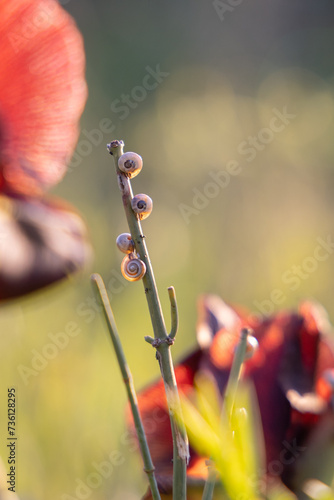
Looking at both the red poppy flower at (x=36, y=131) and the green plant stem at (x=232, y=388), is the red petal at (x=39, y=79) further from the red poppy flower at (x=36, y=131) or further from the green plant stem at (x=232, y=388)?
the green plant stem at (x=232, y=388)

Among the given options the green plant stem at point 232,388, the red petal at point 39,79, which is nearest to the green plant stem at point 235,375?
the green plant stem at point 232,388

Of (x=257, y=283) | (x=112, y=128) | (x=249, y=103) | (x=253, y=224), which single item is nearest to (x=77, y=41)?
(x=257, y=283)

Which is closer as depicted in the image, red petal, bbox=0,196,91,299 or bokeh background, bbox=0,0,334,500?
red petal, bbox=0,196,91,299

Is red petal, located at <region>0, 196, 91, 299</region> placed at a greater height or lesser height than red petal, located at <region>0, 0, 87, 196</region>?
lesser

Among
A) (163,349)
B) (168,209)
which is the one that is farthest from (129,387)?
(168,209)

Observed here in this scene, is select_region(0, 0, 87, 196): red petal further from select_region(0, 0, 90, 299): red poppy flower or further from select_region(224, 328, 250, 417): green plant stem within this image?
select_region(224, 328, 250, 417): green plant stem

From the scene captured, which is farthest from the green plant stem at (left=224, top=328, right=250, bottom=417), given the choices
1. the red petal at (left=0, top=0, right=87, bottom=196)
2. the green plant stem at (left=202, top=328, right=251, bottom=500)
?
the red petal at (left=0, top=0, right=87, bottom=196)

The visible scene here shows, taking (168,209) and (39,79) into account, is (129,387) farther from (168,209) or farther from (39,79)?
(168,209)
